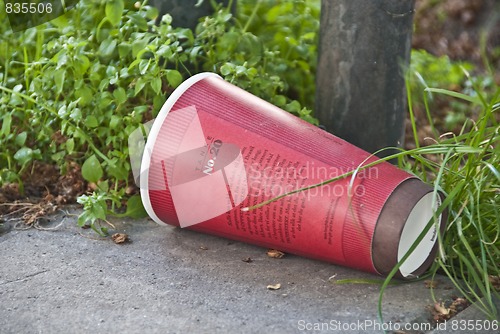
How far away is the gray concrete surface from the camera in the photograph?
1874mm

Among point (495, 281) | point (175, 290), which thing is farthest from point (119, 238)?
point (495, 281)

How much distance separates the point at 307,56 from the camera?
2891 mm

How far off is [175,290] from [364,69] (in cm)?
101

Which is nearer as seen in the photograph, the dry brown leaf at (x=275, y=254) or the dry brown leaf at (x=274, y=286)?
the dry brown leaf at (x=274, y=286)

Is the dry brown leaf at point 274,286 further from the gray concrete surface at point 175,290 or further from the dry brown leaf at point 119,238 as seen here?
the dry brown leaf at point 119,238

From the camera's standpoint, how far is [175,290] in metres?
2.04

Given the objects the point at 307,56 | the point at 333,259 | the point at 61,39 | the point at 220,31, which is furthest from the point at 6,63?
the point at 333,259

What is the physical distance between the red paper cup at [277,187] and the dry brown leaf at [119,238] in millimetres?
139

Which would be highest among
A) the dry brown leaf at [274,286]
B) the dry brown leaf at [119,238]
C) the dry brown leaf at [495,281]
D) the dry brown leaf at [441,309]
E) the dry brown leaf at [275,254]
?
the dry brown leaf at [441,309]

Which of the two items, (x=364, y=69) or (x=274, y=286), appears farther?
(x=364, y=69)

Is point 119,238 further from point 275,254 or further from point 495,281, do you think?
point 495,281

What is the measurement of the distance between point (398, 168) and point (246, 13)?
3.85ft

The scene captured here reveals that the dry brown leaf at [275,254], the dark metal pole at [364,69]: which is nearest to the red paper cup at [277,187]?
Answer: the dry brown leaf at [275,254]

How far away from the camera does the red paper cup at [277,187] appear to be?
2.02 m
